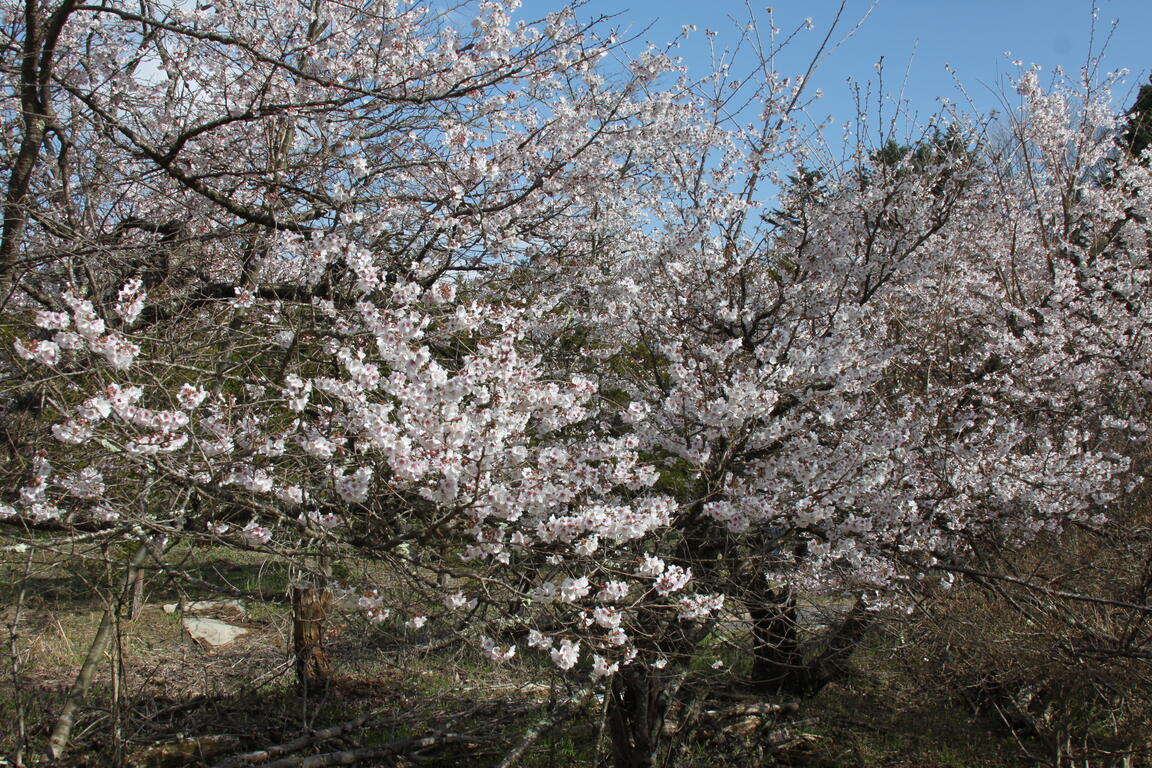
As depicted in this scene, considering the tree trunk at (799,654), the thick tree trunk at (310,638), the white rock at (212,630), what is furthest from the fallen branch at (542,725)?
the white rock at (212,630)

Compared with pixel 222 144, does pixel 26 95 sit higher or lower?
lower

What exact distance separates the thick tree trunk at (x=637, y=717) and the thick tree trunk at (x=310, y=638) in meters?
1.98

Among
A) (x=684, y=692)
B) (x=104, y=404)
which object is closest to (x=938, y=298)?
(x=684, y=692)

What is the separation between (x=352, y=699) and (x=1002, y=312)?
668cm

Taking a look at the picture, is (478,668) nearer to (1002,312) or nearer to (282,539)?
(282,539)

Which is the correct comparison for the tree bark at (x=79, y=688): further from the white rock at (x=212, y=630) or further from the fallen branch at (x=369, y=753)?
the white rock at (x=212, y=630)

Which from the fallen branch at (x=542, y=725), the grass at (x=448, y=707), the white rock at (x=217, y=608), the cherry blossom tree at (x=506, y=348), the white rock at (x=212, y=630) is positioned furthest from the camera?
the white rock at (x=217, y=608)

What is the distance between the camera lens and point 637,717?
443cm

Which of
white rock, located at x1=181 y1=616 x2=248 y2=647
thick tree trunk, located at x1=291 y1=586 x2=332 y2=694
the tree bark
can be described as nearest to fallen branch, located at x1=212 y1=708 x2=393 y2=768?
thick tree trunk, located at x1=291 y1=586 x2=332 y2=694

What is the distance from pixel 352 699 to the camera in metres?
6.22

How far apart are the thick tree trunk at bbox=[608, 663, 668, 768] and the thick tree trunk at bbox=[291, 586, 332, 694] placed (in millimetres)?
1977

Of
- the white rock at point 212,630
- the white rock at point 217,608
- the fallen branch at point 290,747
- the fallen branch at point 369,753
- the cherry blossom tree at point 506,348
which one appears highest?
the cherry blossom tree at point 506,348

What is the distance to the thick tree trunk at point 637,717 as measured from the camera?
4363mm

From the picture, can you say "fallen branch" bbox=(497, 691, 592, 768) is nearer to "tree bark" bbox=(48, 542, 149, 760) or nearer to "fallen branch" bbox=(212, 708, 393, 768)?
"fallen branch" bbox=(212, 708, 393, 768)
